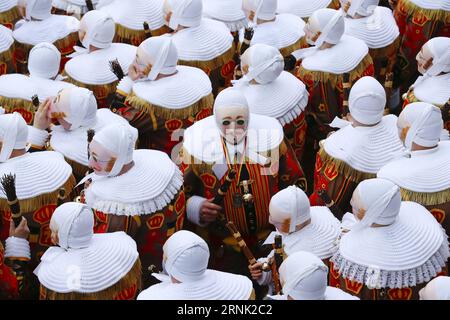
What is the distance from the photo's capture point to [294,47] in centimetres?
948

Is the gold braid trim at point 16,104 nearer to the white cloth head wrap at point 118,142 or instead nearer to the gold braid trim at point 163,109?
the gold braid trim at point 163,109

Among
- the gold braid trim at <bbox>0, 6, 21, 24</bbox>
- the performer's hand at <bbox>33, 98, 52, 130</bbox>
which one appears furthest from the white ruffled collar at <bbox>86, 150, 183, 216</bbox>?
the gold braid trim at <bbox>0, 6, 21, 24</bbox>

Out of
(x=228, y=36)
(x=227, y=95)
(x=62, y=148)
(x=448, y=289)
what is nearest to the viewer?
(x=448, y=289)

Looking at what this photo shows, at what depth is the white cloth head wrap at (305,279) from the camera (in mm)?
A: 5828

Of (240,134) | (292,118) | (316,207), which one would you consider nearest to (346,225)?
Result: (316,207)

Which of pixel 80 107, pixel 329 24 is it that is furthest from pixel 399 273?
pixel 329 24

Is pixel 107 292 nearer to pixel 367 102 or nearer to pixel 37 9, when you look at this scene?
pixel 367 102

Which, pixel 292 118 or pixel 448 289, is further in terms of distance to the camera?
pixel 292 118

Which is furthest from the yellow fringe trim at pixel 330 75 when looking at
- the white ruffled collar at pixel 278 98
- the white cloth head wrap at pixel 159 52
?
the white cloth head wrap at pixel 159 52

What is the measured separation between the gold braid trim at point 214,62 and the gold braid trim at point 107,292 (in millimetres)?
2942

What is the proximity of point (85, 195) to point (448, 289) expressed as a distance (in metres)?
2.62

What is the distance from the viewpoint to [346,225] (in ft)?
22.1

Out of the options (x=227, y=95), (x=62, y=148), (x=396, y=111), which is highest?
(x=227, y=95)

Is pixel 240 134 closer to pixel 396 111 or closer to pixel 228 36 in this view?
pixel 228 36
